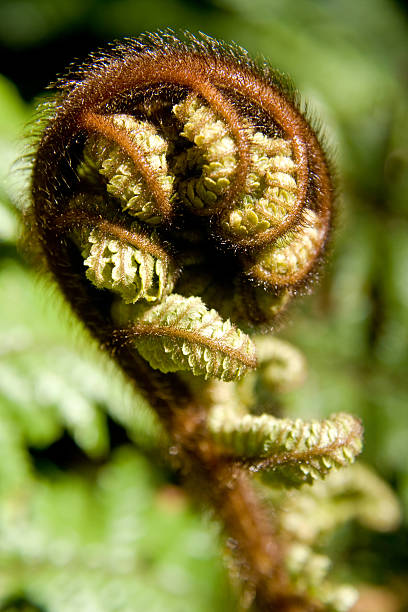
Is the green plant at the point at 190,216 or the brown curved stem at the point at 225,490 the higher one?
the green plant at the point at 190,216

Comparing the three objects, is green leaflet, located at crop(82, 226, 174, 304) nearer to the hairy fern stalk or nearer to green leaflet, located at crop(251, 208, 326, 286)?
the hairy fern stalk

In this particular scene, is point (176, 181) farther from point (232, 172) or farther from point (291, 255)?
point (291, 255)

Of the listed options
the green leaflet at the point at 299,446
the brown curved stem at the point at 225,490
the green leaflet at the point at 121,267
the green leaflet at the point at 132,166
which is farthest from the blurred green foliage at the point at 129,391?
the green leaflet at the point at 132,166

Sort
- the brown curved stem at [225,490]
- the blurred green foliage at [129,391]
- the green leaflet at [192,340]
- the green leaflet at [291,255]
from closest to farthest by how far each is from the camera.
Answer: the green leaflet at [192,340] < the green leaflet at [291,255] < the brown curved stem at [225,490] < the blurred green foliage at [129,391]

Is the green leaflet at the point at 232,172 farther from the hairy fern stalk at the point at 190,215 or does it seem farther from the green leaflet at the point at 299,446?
the green leaflet at the point at 299,446

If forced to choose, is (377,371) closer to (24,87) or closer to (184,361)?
(184,361)

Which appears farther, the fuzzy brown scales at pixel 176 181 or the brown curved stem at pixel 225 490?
the brown curved stem at pixel 225 490

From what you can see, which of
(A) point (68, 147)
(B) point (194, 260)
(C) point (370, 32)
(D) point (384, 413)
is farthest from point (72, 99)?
(C) point (370, 32)
